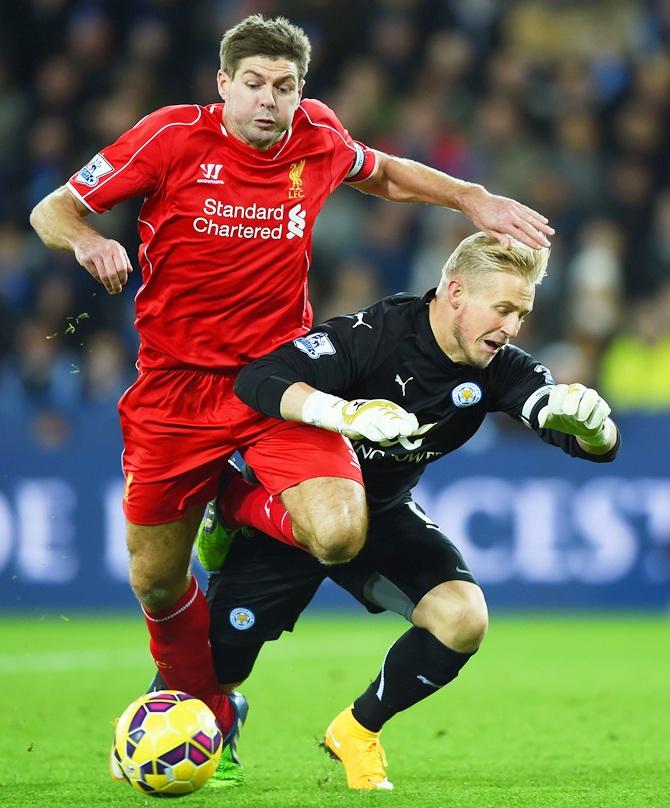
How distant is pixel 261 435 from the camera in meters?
5.22

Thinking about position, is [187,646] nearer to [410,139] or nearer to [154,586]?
[154,586]

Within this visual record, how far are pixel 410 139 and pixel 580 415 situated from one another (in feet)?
27.4

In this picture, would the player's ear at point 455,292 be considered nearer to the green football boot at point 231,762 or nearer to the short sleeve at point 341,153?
the short sleeve at point 341,153

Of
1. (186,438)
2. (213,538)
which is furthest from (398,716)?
(186,438)

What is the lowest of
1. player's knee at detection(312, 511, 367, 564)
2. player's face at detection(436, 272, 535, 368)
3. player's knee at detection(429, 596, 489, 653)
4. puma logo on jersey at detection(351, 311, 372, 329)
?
Result: player's knee at detection(429, 596, 489, 653)

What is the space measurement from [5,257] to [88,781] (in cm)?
729

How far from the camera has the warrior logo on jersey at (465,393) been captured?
17.1 ft

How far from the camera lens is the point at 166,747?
458 cm

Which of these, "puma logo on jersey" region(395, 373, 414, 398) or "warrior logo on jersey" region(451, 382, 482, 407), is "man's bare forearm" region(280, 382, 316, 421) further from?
"warrior logo on jersey" region(451, 382, 482, 407)

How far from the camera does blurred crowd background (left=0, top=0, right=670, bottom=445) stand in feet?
37.7

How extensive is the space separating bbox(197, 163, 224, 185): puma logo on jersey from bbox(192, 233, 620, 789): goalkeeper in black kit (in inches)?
25.2

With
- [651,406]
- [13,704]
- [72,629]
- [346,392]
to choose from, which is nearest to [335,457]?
[346,392]

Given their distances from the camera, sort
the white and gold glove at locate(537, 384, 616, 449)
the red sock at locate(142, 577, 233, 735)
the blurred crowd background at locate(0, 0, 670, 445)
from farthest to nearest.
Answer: the blurred crowd background at locate(0, 0, 670, 445), the red sock at locate(142, 577, 233, 735), the white and gold glove at locate(537, 384, 616, 449)

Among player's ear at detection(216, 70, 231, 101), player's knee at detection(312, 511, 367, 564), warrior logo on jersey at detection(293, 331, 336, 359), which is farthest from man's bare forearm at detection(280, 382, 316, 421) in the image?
player's ear at detection(216, 70, 231, 101)
